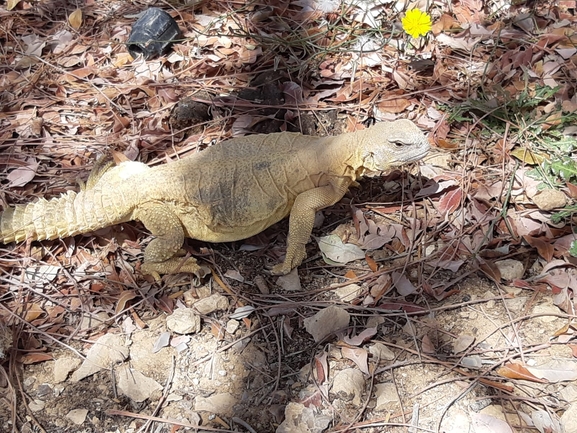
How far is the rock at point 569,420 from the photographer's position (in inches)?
124

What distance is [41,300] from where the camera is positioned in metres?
4.10

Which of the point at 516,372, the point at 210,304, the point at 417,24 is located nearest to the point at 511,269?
the point at 516,372

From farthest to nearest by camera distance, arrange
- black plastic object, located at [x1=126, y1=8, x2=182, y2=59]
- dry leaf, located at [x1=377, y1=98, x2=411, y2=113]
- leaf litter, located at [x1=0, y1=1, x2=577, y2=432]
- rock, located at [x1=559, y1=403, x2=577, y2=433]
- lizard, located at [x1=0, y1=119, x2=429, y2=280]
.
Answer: black plastic object, located at [x1=126, y1=8, x2=182, y2=59]
dry leaf, located at [x1=377, y1=98, x2=411, y2=113]
lizard, located at [x1=0, y1=119, x2=429, y2=280]
leaf litter, located at [x1=0, y1=1, x2=577, y2=432]
rock, located at [x1=559, y1=403, x2=577, y2=433]

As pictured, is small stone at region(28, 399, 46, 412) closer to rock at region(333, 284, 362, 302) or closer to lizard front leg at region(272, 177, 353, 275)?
lizard front leg at region(272, 177, 353, 275)

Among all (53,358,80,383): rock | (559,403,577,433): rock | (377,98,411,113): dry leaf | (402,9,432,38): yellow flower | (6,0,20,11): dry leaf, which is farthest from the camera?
(6,0,20,11): dry leaf

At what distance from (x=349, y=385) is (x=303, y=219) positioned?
128cm

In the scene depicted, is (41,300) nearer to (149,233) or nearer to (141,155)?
(149,233)

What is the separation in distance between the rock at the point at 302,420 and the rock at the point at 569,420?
1389 mm

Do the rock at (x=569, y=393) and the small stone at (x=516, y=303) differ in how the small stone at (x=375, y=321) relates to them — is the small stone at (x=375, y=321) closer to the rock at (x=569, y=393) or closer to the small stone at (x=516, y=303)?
the small stone at (x=516, y=303)

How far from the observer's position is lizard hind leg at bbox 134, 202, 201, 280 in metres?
4.13

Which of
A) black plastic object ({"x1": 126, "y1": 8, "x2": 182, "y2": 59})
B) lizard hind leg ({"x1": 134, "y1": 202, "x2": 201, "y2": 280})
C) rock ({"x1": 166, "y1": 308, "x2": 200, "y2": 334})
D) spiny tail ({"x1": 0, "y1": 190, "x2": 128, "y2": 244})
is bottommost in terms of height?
rock ({"x1": 166, "y1": 308, "x2": 200, "y2": 334})

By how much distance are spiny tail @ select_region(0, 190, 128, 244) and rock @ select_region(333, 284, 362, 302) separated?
1764 millimetres

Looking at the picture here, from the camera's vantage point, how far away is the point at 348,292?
13.1 ft

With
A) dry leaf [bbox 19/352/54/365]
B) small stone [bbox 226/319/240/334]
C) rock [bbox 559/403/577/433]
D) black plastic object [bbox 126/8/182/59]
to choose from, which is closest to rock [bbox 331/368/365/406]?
small stone [bbox 226/319/240/334]
